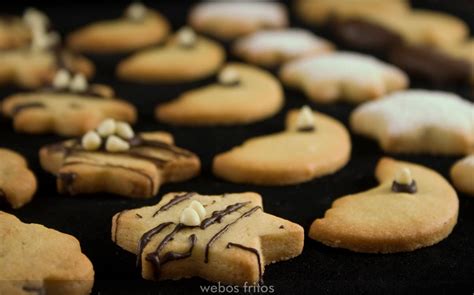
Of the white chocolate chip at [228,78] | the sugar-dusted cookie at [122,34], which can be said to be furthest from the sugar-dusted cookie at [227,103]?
the sugar-dusted cookie at [122,34]

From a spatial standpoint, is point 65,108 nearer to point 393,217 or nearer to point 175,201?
point 175,201

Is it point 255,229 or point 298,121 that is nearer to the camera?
point 255,229

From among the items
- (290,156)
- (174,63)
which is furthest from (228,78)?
(290,156)

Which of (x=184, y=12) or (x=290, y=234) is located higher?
(x=290, y=234)

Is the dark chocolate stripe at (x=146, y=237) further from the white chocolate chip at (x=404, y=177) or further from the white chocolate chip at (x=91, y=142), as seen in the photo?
the white chocolate chip at (x=404, y=177)

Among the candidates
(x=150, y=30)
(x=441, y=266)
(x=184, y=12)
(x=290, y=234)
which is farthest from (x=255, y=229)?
(x=184, y=12)

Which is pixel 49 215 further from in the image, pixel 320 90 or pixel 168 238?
pixel 320 90
